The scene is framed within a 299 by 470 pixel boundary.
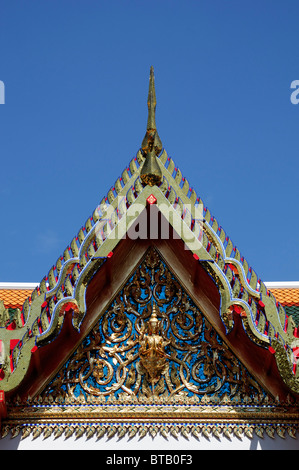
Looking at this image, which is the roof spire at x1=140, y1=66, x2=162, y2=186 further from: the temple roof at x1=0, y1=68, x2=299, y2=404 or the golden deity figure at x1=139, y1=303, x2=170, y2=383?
the golden deity figure at x1=139, y1=303, x2=170, y2=383

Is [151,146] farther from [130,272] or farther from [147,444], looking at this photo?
[147,444]

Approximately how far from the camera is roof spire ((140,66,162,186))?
6.98 metres

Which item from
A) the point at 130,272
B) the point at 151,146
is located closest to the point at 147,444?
the point at 130,272

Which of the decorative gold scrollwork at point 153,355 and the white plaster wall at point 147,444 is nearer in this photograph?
the white plaster wall at point 147,444

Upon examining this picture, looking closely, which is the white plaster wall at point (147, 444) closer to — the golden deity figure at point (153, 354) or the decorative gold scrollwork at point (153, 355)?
the decorative gold scrollwork at point (153, 355)

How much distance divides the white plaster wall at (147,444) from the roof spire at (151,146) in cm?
238

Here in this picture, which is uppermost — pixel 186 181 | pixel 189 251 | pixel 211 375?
pixel 186 181

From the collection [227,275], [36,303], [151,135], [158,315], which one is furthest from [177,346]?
[151,135]

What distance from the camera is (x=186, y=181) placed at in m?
7.25

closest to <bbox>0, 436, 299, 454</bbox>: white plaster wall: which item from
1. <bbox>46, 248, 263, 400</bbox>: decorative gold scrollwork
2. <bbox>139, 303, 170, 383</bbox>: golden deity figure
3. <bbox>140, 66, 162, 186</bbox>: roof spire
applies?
<bbox>46, 248, 263, 400</bbox>: decorative gold scrollwork

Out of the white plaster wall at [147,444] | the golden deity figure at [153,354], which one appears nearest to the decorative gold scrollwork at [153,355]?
the golden deity figure at [153,354]

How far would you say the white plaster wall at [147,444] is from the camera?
639 centimetres
